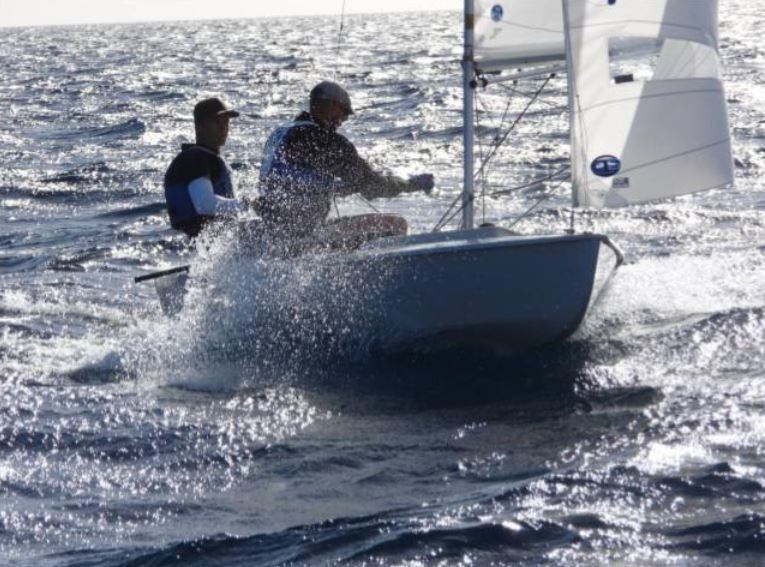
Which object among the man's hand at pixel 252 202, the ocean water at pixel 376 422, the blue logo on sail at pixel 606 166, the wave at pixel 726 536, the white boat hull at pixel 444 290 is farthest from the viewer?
the man's hand at pixel 252 202

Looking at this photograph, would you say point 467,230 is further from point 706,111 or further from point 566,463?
point 566,463

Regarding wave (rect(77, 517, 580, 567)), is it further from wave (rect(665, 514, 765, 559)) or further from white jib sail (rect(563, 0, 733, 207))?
white jib sail (rect(563, 0, 733, 207))

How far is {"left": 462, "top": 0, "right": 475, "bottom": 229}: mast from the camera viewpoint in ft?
20.3

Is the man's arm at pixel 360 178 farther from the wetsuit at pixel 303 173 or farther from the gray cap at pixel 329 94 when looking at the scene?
the gray cap at pixel 329 94

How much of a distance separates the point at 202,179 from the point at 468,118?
4.03ft

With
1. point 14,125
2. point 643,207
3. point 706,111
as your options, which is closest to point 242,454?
point 706,111

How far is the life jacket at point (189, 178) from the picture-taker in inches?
250

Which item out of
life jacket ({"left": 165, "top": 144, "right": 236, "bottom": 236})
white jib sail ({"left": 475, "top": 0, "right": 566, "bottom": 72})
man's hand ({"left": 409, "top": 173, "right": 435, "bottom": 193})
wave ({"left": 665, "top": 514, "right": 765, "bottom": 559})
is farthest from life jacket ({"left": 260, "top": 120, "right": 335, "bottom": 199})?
wave ({"left": 665, "top": 514, "right": 765, "bottom": 559})

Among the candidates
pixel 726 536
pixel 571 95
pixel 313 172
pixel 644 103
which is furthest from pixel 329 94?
pixel 726 536

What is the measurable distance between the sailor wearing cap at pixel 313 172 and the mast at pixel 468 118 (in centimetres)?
33

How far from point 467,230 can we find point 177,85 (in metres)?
21.9

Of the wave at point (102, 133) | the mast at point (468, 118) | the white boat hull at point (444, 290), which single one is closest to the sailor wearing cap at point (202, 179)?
the white boat hull at point (444, 290)

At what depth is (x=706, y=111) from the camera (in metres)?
6.04

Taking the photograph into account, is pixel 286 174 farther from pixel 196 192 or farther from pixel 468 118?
pixel 468 118
